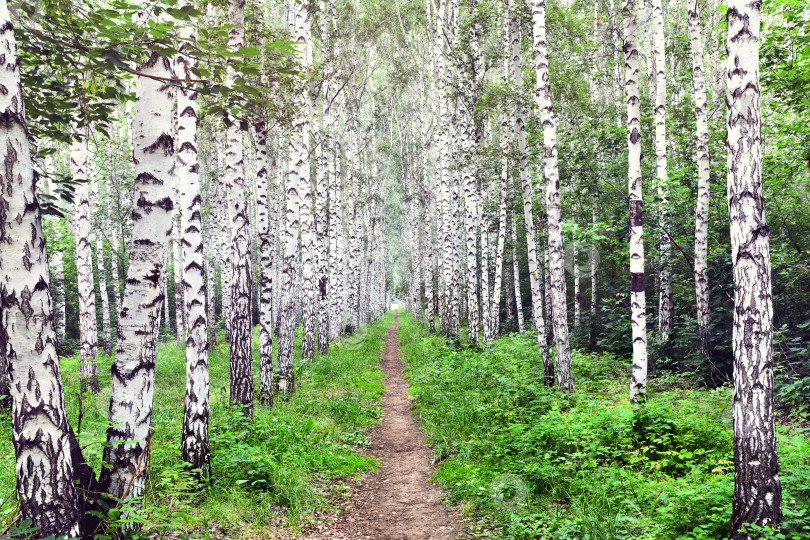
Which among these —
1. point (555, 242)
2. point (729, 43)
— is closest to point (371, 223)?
point (555, 242)

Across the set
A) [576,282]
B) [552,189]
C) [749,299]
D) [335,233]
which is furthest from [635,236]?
[335,233]

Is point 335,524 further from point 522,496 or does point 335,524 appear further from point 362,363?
point 362,363

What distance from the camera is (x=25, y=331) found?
8.57ft

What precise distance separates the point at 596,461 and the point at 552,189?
513cm

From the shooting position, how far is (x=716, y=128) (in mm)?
14672

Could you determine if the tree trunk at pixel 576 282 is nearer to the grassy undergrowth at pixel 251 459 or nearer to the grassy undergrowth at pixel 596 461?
the grassy undergrowth at pixel 596 461

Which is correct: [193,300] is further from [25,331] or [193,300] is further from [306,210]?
[306,210]

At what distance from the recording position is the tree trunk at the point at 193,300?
18.1 feet

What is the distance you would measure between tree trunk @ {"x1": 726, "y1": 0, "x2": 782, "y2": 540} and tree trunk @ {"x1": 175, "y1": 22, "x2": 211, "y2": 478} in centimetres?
555

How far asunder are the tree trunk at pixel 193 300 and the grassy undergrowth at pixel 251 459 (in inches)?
12.2

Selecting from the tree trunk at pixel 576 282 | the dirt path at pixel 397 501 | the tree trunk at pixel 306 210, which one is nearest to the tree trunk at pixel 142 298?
the dirt path at pixel 397 501

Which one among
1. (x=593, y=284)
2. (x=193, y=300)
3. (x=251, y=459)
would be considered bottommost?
(x=251, y=459)

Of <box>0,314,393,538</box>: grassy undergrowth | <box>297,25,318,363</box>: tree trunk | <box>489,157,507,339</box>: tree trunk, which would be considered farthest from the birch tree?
<box>489,157,507,339</box>: tree trunk

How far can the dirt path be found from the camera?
16.9 ft
